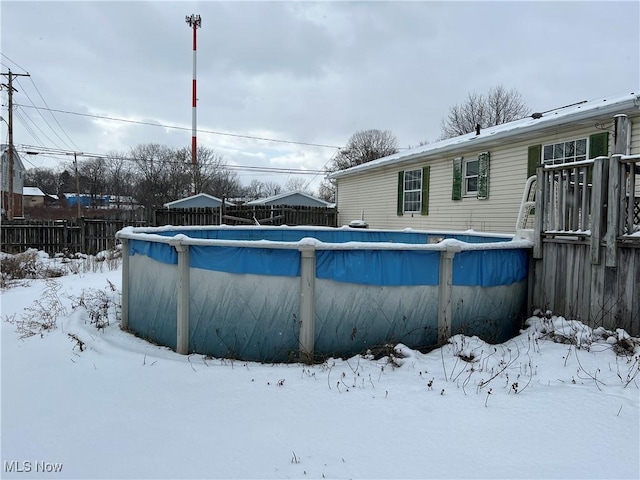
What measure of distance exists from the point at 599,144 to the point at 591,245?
185 inches

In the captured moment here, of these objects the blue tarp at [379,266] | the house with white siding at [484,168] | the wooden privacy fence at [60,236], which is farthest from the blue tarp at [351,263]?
the wooden privacy fence at [60,236]

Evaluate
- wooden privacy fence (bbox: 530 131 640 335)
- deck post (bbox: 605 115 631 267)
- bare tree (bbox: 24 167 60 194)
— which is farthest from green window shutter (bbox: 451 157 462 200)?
bare tree (bbox: 24 167 60 194)

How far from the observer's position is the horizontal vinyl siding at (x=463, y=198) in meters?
9.86

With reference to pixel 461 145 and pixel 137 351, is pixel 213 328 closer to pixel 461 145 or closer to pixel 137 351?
pixel 137 351

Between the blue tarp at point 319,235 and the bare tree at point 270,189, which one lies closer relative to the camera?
the blue tarp at point 319,235

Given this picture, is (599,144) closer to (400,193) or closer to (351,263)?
(351,263)

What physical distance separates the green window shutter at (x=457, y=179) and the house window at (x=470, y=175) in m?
0.11

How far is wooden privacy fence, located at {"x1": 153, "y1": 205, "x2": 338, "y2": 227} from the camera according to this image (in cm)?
1616

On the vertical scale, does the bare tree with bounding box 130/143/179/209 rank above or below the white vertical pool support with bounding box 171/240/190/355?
above

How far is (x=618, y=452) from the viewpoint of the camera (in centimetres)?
244

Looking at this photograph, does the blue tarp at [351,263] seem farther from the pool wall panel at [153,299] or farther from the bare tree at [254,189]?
the bare tree at [254,189]

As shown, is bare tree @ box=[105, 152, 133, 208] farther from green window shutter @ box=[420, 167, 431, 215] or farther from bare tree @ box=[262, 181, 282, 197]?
green window shutter @ box=[420, 167, 431, 215]

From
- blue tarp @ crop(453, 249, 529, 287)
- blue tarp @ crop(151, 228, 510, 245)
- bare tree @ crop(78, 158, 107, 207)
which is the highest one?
bare tree @ crop(78, 158, 107, 207)

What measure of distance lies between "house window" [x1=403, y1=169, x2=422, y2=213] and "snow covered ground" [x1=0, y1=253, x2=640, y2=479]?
9.46 metres
